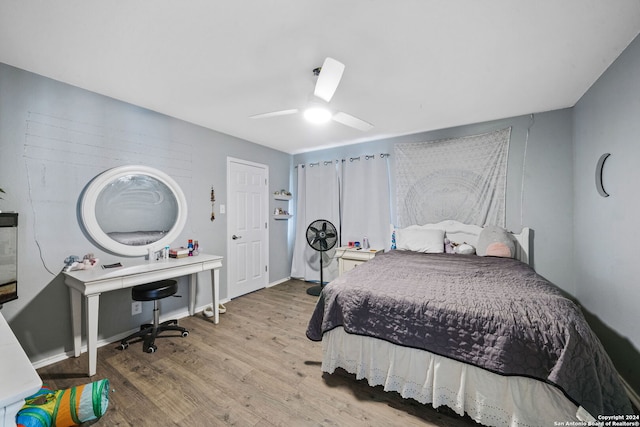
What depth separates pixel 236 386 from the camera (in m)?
1.75

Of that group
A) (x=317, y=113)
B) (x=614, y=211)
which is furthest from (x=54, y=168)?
(x=614, y=211)

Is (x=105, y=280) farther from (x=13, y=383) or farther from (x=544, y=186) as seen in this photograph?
(x=544, y=186)

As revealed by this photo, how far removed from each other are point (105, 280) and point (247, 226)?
1.95 m

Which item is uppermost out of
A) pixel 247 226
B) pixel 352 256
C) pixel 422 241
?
pixel 247 226

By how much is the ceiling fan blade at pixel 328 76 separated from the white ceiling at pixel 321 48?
0.77 ft

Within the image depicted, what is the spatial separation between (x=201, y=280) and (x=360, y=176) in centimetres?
271

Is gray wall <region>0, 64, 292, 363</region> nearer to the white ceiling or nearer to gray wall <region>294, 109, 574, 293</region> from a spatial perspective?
the white ceiling

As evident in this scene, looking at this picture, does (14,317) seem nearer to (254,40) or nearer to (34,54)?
(34,54)

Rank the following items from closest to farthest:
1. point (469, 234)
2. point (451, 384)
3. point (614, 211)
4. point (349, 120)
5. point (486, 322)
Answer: point (486, 322)
point (451, 384)
point (614, 211)
point (349, 120)
point (469, 234)

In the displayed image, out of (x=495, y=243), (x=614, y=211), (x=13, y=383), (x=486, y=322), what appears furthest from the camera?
(x=495, y=243)

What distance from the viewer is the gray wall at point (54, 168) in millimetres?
1905

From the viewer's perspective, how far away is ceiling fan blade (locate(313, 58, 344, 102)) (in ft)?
4.81

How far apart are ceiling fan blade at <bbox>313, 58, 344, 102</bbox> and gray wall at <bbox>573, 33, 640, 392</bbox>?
6.38ft

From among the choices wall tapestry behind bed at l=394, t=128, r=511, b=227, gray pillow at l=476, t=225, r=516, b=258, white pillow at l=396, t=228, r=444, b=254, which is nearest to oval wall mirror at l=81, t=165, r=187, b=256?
white pillow at l=396, t=228, r=444, b=254
